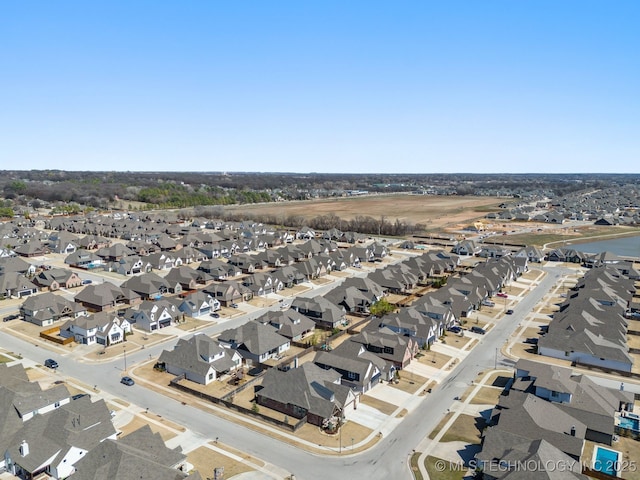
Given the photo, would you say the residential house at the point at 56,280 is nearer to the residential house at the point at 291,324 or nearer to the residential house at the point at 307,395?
the residential house at the point at 291,324

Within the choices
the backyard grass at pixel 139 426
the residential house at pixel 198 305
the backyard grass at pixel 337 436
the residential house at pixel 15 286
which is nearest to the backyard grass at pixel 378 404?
the backyard grass at pixel 337 436

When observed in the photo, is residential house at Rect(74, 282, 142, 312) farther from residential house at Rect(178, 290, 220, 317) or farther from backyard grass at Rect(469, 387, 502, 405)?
backyard grass at Rect(469, 387, 502, 405)

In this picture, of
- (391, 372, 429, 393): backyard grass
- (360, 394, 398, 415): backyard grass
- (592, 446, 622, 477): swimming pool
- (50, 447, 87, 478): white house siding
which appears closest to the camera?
(50, 447, 87, 478): white house siding

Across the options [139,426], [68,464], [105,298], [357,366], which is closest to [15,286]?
[105,298]

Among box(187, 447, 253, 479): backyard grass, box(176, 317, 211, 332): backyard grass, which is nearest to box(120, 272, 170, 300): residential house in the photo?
box(176, 317, 211, 332): backyard grass

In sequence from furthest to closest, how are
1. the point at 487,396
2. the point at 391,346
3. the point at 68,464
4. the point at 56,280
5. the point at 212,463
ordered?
the point at 56,280, the point at 391,346, the point at 487,396, the point at 212,463, the point at 68,464

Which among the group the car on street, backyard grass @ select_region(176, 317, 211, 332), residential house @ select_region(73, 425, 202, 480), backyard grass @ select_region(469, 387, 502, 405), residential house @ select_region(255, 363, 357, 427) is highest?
residential house @ select_region(73, 425, 202, 480)

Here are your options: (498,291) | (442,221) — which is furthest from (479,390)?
(442,221)

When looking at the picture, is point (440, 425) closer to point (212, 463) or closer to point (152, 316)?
→ point (212, 463)

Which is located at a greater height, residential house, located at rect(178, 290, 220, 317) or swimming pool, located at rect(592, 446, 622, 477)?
residential house, located at rect(178, 290, 220, 317)
